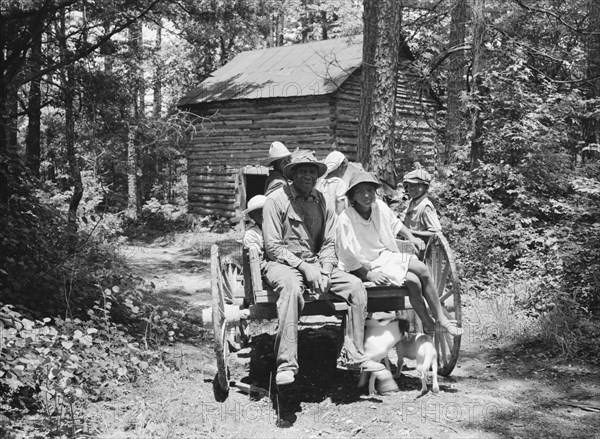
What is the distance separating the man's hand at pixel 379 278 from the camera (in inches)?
188

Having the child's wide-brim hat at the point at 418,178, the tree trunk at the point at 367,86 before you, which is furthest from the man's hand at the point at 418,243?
the tree trunk at the point at 367,86

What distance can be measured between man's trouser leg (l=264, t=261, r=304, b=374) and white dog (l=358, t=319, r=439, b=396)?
0.71 meters

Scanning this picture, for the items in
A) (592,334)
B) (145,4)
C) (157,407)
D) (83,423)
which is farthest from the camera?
(145,4)

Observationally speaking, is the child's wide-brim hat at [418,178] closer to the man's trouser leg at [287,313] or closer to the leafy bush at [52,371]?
the man's trouser leg at [287,313]

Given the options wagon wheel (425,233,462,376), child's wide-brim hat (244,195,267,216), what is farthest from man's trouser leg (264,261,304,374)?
wagon wheel (425,233,462,376)

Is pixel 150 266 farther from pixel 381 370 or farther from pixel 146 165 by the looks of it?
pixel 146 165

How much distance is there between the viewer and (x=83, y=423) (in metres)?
3.98

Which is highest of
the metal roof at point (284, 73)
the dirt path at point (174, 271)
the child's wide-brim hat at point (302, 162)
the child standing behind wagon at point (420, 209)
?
the metal roof at point (284, 73)

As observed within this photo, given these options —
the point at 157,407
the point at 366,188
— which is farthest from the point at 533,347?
the point at 157,407

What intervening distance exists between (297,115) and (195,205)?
5.74 m

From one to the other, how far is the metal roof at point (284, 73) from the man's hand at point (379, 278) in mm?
11798

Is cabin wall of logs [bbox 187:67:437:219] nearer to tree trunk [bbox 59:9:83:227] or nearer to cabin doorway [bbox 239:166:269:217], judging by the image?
cabin doorway [bbox 239:166:269:217]

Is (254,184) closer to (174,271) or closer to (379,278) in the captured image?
(174,271)

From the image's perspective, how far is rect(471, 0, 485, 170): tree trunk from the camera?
9797 mm
